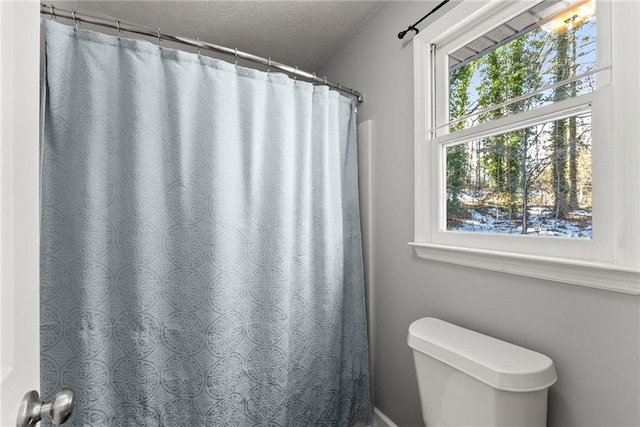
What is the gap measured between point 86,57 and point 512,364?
1.69 meters

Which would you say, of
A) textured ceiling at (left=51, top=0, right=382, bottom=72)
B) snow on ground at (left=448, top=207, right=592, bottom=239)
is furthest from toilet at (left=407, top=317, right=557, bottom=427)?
textured ceiling at (left=51, top=0, right=382, bottom=72)

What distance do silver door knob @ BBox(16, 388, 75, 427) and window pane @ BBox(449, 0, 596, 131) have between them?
4.57 feet

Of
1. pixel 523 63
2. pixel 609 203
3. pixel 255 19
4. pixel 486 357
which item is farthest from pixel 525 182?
pixel 255 19

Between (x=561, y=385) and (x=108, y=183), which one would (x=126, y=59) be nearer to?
(x=108, y=183)

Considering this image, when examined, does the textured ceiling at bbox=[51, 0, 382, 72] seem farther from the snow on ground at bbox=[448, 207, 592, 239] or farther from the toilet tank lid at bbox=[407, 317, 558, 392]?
the toilet tank lid at bbox=[407, 317, 558, 392]

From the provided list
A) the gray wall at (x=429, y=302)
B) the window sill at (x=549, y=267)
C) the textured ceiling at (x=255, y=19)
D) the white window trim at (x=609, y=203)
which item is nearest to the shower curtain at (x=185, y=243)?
the gray wall at (x=429, y=302)

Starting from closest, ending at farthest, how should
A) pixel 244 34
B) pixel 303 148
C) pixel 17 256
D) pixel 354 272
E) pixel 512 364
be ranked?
pixel 17 256, pixel 512 364, pixel 303 148, pixel 354 272, pixel 244 34

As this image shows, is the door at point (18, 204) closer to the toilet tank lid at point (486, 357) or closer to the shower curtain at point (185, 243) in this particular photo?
the shower curtain at point (185, 243)

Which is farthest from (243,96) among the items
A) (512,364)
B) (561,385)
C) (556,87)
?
(561,385)

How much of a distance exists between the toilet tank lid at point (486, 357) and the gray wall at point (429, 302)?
0.08 metres

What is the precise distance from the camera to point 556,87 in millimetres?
940

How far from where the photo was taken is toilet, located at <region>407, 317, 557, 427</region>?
84 centimetres

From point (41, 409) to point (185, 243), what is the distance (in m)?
0.74

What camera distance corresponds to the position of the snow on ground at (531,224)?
0.92 metres
